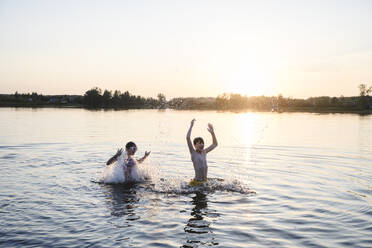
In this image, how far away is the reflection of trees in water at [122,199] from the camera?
33.6 feet

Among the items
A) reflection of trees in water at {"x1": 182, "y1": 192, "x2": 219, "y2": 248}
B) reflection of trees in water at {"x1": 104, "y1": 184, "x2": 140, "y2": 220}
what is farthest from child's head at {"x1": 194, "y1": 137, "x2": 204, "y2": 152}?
reflection of trees in water at {"x1": 104, "y1": 184, "x2": 140, "y2": 220}

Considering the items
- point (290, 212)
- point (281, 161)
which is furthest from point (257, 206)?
point (281, 161)

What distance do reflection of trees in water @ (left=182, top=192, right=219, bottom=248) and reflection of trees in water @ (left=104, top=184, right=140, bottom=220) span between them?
1.67 meters

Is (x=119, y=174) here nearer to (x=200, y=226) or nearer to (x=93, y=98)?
(x=200, y=226)

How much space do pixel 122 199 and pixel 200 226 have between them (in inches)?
144

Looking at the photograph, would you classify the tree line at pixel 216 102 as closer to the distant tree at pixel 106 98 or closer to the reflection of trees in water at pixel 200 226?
the distant tree at pixel 106 98

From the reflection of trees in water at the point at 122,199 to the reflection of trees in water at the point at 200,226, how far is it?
1675 mm

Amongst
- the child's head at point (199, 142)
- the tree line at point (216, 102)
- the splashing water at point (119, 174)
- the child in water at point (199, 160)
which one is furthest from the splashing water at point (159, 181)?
the tree line at point (216, 102)

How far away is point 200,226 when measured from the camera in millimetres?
9195

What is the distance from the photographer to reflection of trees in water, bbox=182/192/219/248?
814 centimetres

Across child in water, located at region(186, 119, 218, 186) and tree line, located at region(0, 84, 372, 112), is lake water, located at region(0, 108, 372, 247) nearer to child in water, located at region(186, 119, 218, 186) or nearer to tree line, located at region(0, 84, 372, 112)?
child in water, located at region(186, 119, 218, 186)

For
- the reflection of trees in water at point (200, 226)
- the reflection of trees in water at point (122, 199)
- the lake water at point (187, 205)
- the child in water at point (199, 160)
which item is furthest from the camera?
the child in water at point (199, 160)

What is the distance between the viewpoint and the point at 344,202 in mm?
11719

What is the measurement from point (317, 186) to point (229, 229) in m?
6.66
